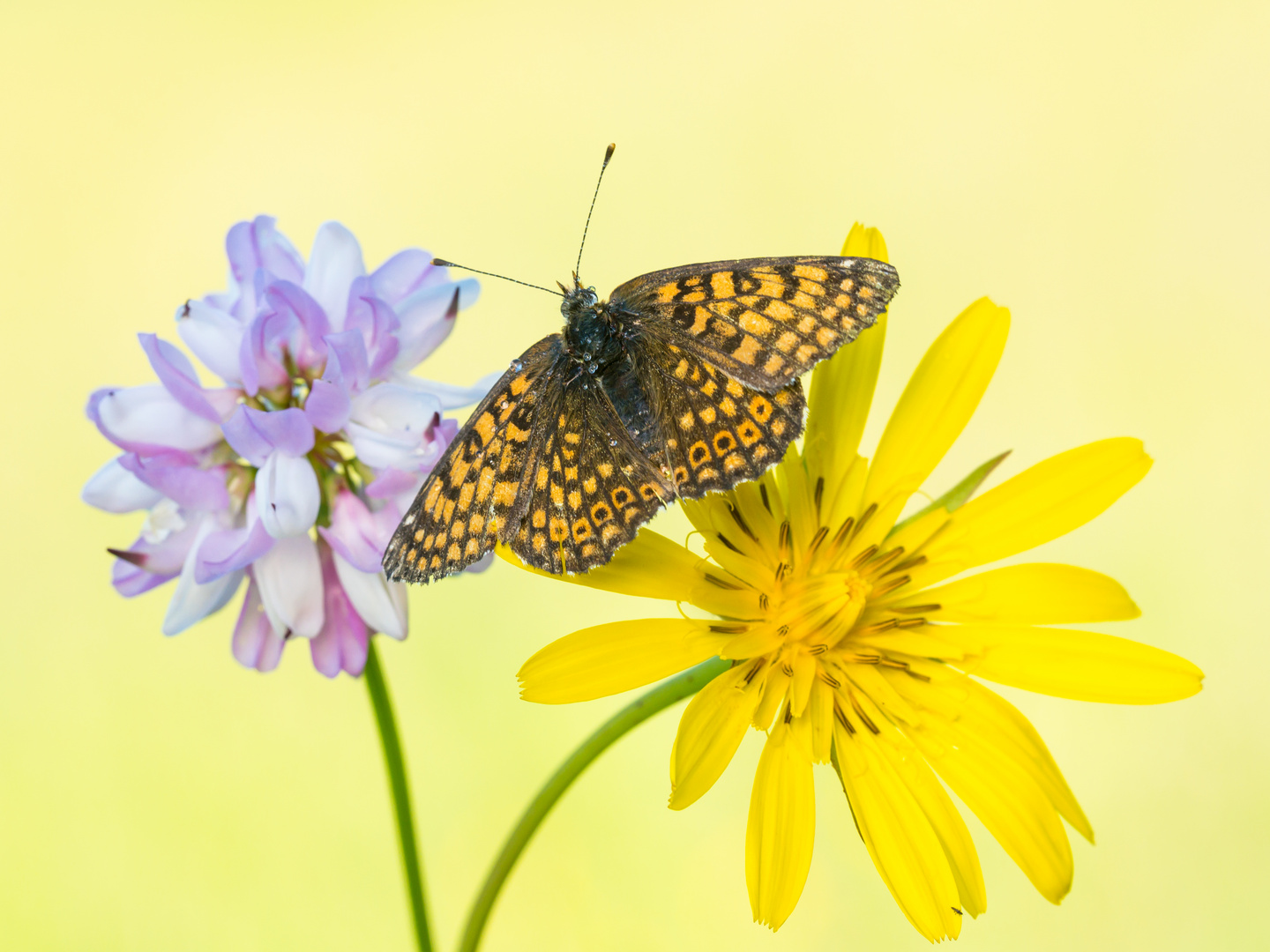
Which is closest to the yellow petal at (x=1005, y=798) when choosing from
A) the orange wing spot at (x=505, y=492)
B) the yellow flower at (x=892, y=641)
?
the yellow flower at (x=892, y=641)

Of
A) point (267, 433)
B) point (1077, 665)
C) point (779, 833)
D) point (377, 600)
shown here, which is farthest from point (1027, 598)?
point (267, 433)

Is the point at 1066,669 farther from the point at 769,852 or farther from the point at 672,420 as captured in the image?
the point at 672,420

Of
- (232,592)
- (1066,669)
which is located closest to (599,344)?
(232,592)

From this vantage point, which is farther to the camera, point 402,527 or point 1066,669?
point 1066,669

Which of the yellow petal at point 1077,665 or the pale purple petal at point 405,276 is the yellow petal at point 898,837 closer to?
the yellow petal at point 1077,665

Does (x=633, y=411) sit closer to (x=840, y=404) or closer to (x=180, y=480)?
(x=840, y=404)

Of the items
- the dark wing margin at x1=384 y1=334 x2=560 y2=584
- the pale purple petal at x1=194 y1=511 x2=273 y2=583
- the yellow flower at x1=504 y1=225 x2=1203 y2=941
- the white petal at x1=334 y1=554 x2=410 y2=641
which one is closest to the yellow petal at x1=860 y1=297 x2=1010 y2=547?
the yellow flower at x1=504 y1=225 x2=1203 y2=941
